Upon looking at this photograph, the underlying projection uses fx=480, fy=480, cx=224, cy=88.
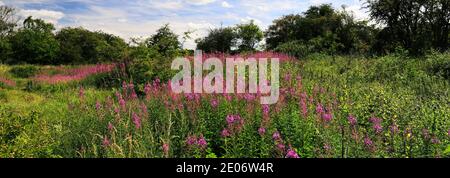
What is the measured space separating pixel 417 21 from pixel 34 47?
27.6 m

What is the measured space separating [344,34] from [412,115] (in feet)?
76.7

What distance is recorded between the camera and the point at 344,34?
29.1 metres

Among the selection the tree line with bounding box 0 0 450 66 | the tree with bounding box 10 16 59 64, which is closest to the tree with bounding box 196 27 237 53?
the tree line with bounding box 0 0 450 66

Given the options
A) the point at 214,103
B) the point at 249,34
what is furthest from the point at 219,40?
the point at 214,103

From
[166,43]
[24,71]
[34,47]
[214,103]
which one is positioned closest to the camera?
[214,103]

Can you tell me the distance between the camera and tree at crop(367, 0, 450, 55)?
2537 cm

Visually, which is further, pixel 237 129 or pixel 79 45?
pixel 79 45

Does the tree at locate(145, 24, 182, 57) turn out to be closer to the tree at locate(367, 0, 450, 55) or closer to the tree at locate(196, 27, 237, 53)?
the tree at locate(367, 0, 450, 55)

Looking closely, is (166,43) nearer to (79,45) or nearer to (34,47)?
(34,47)

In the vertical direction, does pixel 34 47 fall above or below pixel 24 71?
above

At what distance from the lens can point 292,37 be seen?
113 ft

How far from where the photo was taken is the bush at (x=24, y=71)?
2507 centimetres

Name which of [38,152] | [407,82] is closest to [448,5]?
[407,82]
